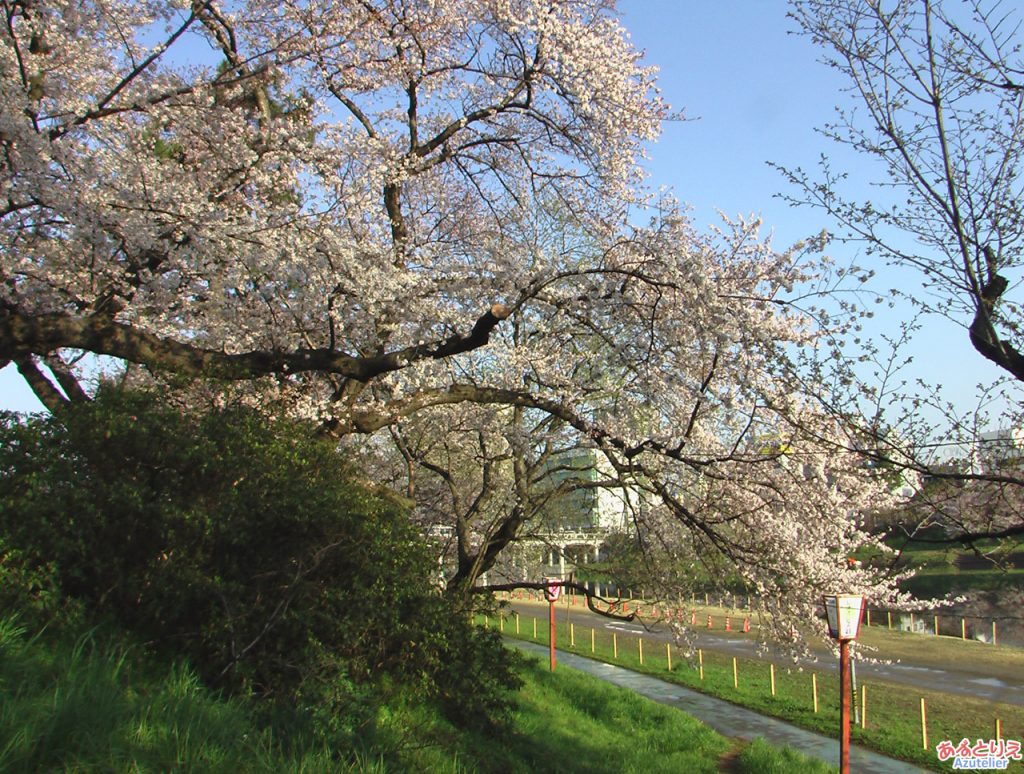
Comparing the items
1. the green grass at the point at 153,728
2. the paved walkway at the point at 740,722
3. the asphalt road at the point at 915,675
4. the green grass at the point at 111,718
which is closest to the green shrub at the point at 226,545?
the green grass at the point at 153,728

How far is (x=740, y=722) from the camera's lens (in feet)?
59.7

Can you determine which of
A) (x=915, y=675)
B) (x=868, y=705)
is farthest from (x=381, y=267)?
(x=915, y=675)

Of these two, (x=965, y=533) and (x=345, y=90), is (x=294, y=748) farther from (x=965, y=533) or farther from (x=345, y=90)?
(x=345, y=90)

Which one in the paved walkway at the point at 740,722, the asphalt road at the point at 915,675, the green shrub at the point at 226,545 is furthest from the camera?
the asphalt road at the point at 915,675

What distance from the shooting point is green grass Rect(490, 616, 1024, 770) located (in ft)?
54.8

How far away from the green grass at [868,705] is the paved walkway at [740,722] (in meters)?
0.45

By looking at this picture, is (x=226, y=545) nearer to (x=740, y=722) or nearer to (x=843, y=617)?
(x=843, y=617)

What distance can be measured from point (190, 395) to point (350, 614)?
268 centimetres

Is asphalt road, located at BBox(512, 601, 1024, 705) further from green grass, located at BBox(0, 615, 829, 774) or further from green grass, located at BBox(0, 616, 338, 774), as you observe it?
green grass, located at BBox(0, 616, 338, 774)

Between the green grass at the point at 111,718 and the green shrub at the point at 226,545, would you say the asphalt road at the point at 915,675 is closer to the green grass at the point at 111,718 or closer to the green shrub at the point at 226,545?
the green shrub at the point at 226,545

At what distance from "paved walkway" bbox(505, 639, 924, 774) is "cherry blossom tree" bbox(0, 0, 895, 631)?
20.6ft

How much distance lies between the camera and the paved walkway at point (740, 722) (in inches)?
582

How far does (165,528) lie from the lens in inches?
213

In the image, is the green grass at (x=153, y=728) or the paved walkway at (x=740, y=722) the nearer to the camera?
the green grass at (x=153, y=728)
